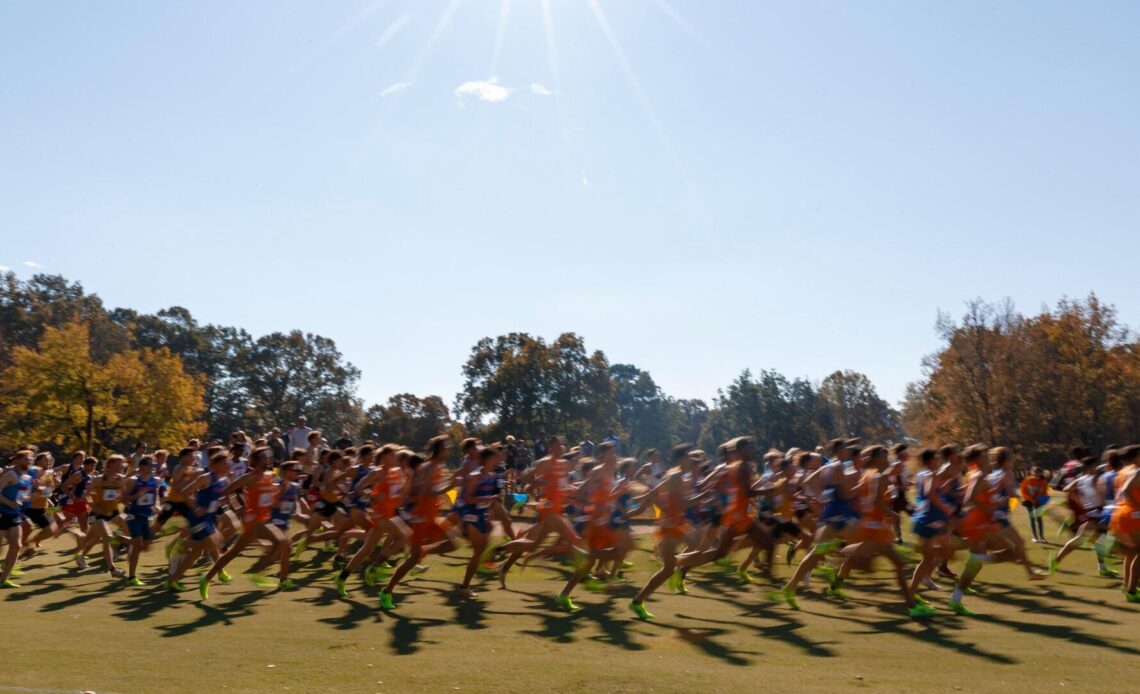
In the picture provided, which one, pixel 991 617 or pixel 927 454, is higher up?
pixel 927 454

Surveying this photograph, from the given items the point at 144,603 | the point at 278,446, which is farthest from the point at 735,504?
the point at 278,446

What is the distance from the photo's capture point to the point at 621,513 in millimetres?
11562

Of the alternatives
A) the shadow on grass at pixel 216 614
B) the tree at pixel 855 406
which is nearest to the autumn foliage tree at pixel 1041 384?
the tree at pixel 855 406

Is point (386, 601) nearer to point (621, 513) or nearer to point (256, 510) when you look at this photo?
point (256, 510)

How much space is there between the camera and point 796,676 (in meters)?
7.41

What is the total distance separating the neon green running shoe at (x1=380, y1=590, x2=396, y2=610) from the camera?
11.0 meters

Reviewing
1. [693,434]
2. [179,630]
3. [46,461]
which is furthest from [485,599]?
[693,434]

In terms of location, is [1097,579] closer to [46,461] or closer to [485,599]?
[485,599]

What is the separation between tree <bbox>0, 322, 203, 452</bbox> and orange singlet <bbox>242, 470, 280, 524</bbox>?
41.2 m

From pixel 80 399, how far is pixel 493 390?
25797 mm

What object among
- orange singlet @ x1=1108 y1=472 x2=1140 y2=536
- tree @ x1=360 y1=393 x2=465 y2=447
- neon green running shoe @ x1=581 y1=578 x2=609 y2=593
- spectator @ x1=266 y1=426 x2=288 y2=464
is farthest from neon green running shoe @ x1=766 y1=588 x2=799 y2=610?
tree @ x1=360 y1=393 x2=465 y2=447

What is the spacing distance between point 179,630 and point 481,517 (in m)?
4.03

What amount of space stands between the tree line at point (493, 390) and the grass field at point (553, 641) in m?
39.4

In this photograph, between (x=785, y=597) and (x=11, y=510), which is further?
(x=11, y=510)
